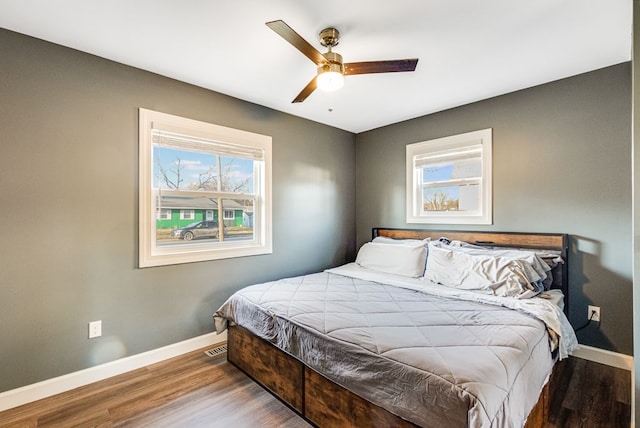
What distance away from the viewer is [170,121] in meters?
2.65

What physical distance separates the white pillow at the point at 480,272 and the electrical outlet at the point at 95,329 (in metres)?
2.83

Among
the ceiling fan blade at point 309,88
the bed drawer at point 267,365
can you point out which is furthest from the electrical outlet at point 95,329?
the ceiling fan blade at point 309,88

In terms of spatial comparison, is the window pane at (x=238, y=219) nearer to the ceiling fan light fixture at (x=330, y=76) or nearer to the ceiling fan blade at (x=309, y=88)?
the ceiling fan blade at (x=309, y=88)

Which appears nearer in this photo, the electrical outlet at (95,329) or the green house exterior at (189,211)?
the electrical outlet at (95,329)

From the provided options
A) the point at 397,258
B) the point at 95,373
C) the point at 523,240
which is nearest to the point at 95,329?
the point at 95,373

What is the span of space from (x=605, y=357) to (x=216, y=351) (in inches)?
133

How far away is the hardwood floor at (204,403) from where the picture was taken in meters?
1.81

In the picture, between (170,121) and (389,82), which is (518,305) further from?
(170,121)

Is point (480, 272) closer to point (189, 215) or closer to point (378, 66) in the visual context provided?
point (378, 66)

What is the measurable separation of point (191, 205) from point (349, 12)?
85.2 inches

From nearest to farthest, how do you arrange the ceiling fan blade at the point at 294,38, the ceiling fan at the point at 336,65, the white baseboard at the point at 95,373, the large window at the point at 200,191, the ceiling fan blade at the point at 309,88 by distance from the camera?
1. the ceiling fan blade at the point at 294,38
2. the ceiling fan at the point at 336,65
3. the white baseboard at the point at 95,373
4. the ceiling fan blade at the point at 309,88
5. the large window at the point at 200,191

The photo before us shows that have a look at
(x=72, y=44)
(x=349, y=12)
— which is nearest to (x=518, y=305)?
Answer: (x=349, y=12)

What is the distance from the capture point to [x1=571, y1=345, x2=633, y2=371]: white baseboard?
2.37 m

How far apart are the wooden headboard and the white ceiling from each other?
145cm
